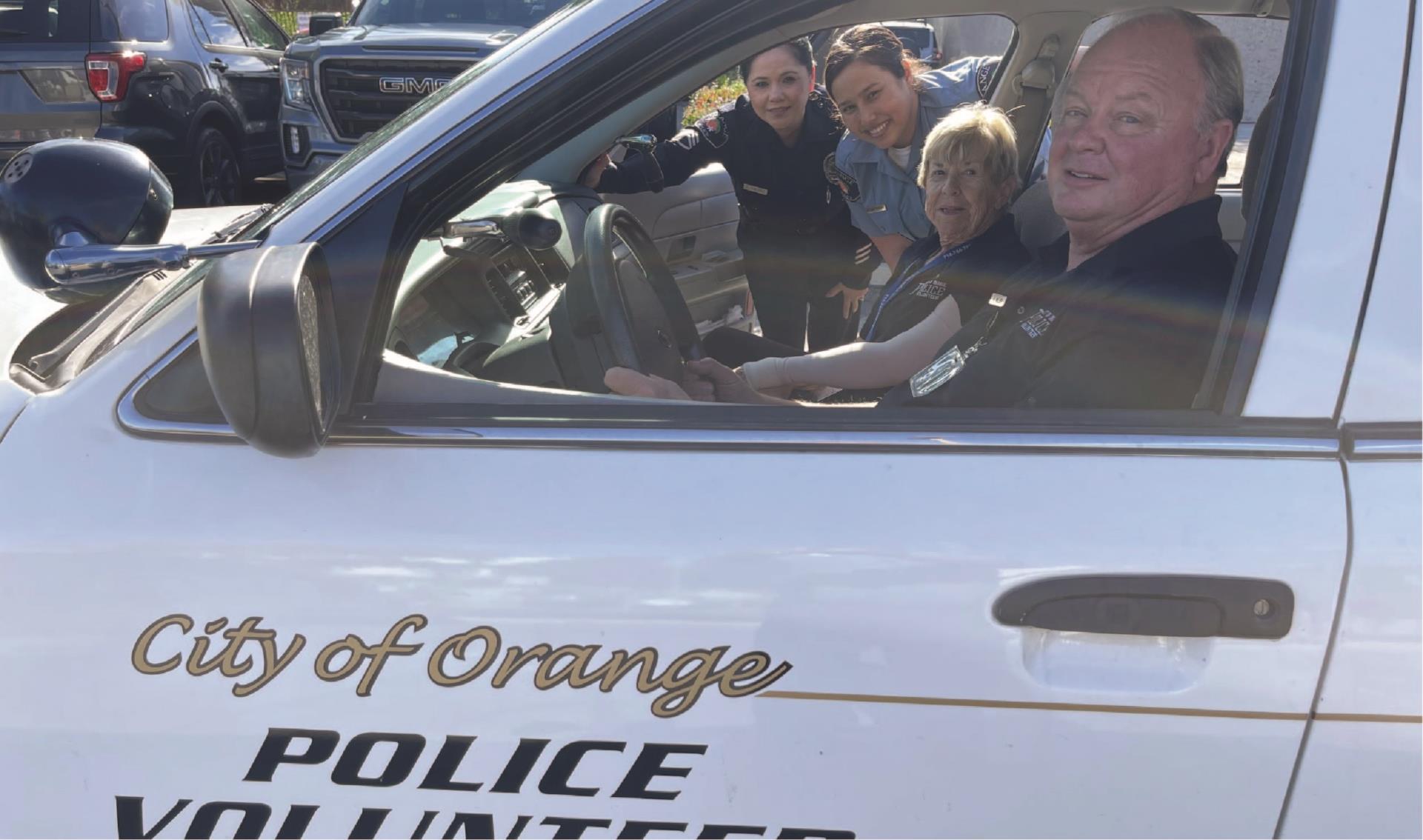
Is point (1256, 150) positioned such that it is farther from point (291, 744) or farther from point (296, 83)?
point (296, 83)

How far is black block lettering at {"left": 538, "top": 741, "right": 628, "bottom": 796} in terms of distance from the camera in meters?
1.37

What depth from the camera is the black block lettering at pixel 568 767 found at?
137 centimetres

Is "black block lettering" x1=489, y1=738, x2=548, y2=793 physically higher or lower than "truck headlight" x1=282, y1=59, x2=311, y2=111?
higher

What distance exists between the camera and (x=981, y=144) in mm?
2609

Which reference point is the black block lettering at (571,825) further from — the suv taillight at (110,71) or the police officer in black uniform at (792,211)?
the suv taillight at (110,71)

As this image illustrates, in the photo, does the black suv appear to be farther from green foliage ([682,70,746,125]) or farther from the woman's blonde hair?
the woman's blonde hair

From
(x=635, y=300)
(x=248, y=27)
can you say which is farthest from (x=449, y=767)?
(x=248, y=27)

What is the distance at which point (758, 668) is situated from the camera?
1346mm

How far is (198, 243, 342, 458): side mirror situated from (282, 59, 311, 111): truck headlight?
22.7 feet

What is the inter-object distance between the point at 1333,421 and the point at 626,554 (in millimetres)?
788

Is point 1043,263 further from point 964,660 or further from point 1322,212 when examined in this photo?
point 964,660

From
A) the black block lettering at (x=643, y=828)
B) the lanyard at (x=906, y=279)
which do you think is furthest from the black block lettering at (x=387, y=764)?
the lanyard at (x=906, y=279)

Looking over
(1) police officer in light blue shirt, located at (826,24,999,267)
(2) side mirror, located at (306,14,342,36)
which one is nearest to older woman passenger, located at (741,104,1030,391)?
(1) police officer in light blue shirt, located at (826,24,999,267)

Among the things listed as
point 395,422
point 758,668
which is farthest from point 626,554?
point 395,422
